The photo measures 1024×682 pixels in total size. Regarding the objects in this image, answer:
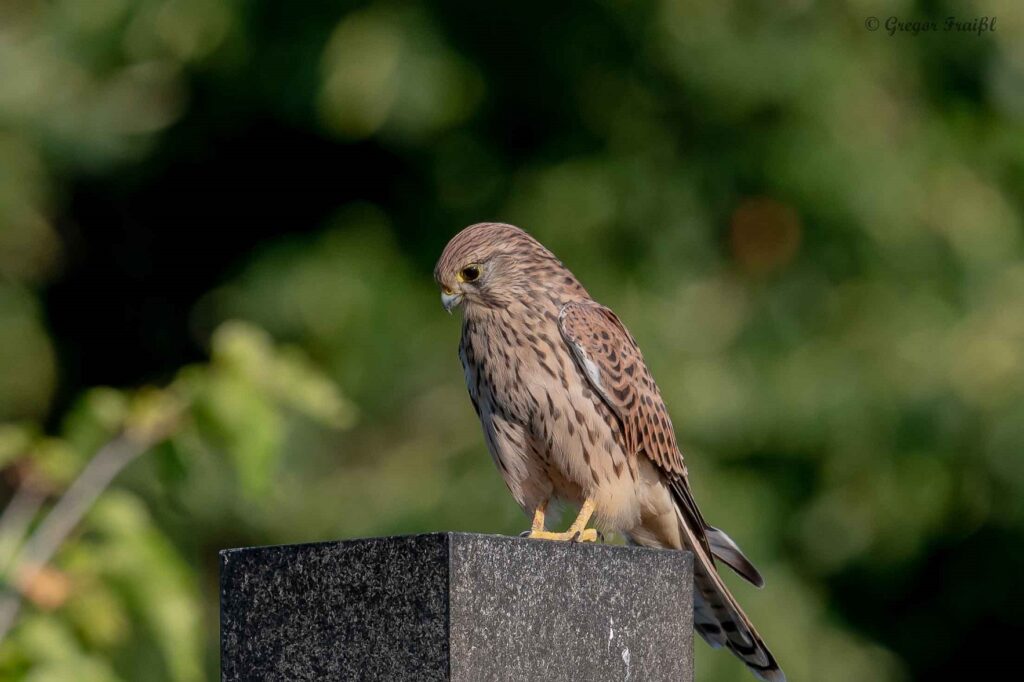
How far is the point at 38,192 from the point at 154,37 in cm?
98

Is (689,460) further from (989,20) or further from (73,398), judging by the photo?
(73,398)

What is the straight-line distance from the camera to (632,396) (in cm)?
331

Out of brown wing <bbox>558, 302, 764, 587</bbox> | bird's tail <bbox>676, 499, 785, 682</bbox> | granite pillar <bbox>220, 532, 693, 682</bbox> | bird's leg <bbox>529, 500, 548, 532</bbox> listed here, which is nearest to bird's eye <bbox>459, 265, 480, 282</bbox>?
brown wing <bbox>558, 302, 764, 587</bbox>

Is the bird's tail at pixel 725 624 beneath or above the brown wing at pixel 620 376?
beneath

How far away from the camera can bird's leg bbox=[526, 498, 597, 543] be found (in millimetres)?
2848

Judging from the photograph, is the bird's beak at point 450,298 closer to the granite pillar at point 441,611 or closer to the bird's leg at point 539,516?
the bird's leg at point 539,516

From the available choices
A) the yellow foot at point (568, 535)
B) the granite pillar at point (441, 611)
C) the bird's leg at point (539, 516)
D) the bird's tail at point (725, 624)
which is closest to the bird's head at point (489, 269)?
the bird's leg at point (539, 516)

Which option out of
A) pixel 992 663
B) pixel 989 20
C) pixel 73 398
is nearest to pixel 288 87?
pixel 73 398

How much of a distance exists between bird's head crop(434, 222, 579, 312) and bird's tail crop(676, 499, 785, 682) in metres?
0.69

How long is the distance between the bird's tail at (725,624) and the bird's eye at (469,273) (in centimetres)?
76

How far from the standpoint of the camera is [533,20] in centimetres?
646

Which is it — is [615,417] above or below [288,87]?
below

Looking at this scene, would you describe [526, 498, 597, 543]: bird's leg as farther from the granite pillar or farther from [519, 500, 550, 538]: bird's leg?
the granite pillar

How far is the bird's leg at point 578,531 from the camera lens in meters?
2.85
